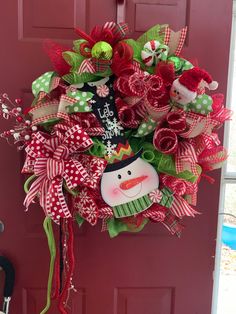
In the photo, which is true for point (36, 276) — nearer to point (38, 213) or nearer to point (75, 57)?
point (38, 213)

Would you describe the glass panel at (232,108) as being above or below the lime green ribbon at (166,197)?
above

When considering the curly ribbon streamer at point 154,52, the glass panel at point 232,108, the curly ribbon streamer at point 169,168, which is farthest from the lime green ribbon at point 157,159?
the glass panel at point 232,108

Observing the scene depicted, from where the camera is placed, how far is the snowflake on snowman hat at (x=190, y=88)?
2.81 ft

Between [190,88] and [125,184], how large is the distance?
30cm

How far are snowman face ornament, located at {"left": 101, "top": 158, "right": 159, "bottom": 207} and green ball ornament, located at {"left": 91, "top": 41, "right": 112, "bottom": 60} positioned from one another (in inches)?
11.1

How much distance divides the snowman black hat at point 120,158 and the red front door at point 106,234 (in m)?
0.37

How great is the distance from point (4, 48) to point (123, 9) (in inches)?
15.4

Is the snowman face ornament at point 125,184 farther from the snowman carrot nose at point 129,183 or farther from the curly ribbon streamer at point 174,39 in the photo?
the curly ribbon streamer at point 174,39

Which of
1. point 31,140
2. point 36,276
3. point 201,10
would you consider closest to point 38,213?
point 36,276

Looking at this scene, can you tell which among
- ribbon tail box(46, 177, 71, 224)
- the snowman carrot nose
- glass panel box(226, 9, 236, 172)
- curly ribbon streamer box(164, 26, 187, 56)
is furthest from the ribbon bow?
glass panel box(226, 9, 236, 172)

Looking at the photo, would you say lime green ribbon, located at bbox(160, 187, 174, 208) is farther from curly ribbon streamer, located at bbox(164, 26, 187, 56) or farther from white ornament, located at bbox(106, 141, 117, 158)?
curly ribbon streamer, located at bbox(164, 26, 187, 56)

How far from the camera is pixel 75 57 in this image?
0.93 meters

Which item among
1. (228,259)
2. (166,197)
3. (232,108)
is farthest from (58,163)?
(228,259)

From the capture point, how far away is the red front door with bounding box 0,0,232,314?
1.12 metres
